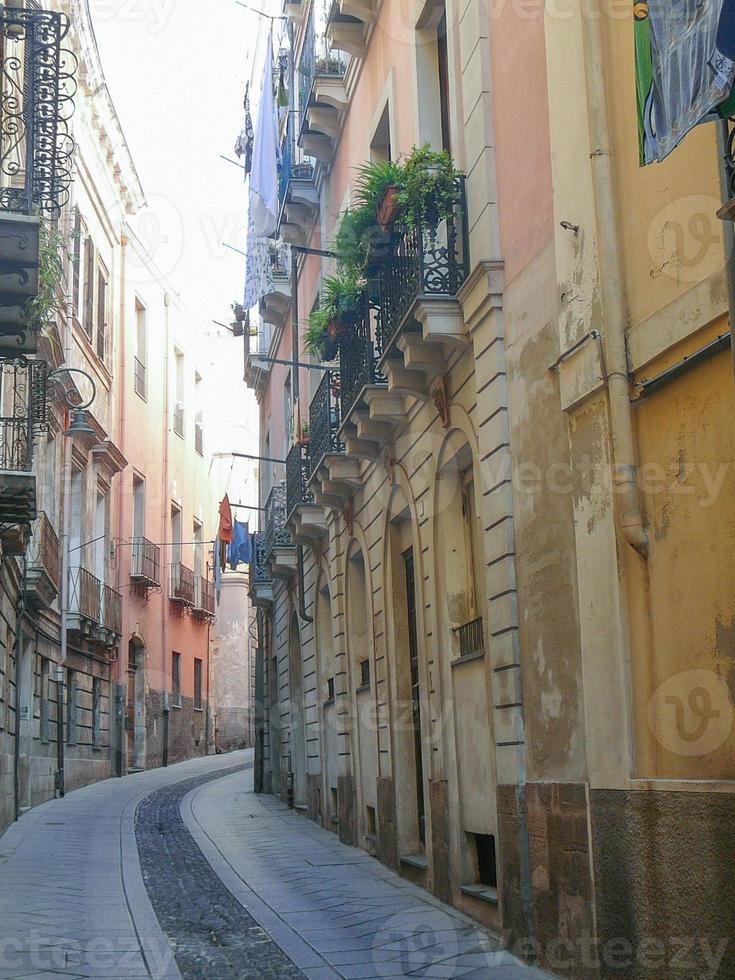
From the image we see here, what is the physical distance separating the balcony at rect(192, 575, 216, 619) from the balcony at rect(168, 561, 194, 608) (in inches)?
44.0

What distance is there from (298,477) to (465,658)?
8.22 m

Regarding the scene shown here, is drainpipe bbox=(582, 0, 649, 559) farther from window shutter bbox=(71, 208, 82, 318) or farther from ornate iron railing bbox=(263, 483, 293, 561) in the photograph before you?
window shutter bbox=(71, 208, 82, 318)

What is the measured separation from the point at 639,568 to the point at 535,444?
6.04 feet

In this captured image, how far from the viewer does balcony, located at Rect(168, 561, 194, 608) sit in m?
37.2

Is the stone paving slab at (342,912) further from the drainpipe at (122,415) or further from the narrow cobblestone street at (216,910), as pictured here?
the drainpipe at (122,415)

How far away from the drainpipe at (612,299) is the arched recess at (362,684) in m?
7.56

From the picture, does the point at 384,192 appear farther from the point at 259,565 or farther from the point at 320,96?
the point at 259,565

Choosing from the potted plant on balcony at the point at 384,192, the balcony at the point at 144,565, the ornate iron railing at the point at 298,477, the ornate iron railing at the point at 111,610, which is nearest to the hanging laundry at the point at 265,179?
the ornate iron railing at the point at 298,477

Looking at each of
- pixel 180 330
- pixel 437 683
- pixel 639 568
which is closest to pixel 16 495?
pixel 437 683

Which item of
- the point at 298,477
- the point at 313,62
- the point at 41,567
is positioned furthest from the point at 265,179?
the point at 41,567

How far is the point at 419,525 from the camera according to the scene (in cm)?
1226

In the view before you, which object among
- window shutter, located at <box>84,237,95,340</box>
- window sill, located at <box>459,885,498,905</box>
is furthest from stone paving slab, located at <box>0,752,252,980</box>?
window shutter, located at <box>84,237,95,340</box>

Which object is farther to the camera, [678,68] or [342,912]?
[342,912]

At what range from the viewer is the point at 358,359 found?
1362 centimetres
